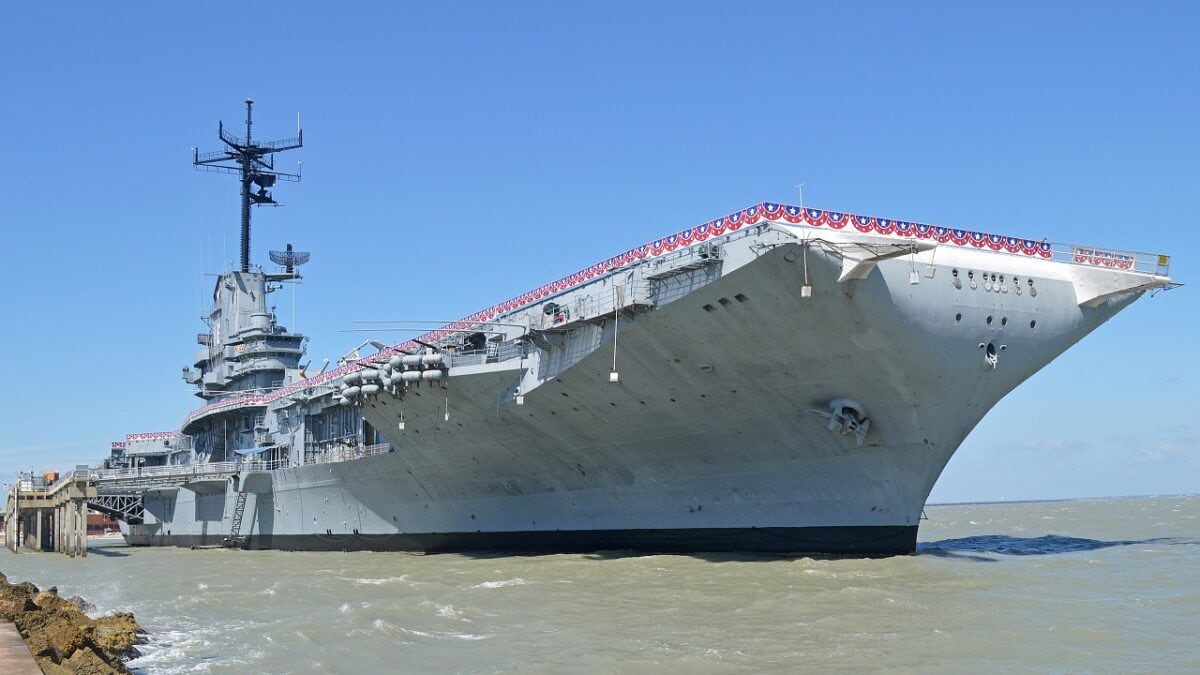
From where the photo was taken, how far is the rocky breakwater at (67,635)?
9766 mm

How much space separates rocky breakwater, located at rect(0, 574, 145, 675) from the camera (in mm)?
9766

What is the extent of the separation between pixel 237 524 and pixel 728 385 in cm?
2192

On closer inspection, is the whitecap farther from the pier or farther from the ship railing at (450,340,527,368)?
the pier

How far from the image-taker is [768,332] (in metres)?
17.8

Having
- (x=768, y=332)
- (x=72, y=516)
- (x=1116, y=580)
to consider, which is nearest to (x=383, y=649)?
(x=768, y=332)

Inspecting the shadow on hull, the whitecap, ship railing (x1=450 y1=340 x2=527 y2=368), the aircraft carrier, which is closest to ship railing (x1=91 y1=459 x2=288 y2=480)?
the shadow on hull

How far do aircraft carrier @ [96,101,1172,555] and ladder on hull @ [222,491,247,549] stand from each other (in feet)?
25.3

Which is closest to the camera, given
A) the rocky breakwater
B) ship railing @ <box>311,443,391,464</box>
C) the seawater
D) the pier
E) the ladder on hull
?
the rocky breakwater

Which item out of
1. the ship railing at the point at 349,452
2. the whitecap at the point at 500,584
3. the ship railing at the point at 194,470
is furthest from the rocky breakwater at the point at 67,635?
the ship railing at the point at 194,470

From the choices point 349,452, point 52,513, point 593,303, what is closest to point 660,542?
point 593,303

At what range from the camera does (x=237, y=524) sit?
35.3 metres

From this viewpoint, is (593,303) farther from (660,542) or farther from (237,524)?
(237,524)

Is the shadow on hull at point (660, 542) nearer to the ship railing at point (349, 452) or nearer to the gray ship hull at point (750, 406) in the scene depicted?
the gray ship hull at point (750, 406)

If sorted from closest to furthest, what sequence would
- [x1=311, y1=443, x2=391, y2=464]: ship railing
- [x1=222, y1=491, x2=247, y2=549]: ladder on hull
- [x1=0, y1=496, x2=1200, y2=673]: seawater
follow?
[x1=0, y1=496, x2=1200, y2=673]: seawater, [x1=311, y1=443, x2=391, y2=464]: ship railing, [x1=222, y1=491, x2=247, y2=549]: ladder on hull
